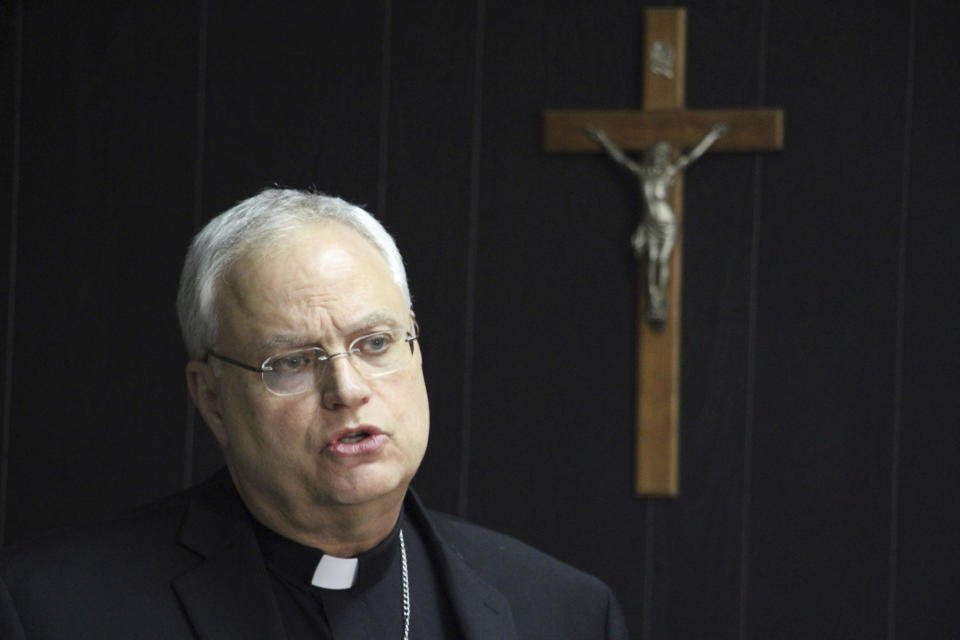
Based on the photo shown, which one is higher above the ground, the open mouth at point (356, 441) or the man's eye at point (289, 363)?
the man's eye at point (289, 363)

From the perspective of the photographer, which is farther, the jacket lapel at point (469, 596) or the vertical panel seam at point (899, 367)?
the vertical panel seam at point (899, 367)

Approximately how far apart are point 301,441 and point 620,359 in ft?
6.39

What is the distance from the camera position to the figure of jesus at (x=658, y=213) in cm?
338

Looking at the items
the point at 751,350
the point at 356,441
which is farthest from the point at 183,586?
the point at 751,350

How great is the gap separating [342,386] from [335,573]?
1.01ft

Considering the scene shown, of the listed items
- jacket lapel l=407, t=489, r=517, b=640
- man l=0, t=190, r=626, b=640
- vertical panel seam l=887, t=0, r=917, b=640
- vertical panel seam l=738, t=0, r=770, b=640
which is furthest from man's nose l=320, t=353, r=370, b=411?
vertical panel seam l=887, t=0, r=917, b=640

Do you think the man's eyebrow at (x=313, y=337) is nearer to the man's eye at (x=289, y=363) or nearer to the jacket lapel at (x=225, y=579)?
the man's eye at (x=289, y=363)

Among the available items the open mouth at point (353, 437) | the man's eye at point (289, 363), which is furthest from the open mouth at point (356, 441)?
the man's eye at point (289, 363)

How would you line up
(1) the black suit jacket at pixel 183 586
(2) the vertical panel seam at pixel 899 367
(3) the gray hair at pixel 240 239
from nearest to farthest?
(1) the black suit jacket at pixel 183 586 < (3) the gray hair at pixel 240 239 < (2) the vertical panel seam at pixel 899 367

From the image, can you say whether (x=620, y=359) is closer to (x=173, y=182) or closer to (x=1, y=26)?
(x=173, y=182)

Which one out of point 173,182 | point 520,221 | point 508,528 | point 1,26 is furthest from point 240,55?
point 508,528

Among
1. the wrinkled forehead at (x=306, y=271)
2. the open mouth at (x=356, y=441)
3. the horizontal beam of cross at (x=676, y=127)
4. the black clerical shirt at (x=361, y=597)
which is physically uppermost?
the horizontal beam of cross at (x=676, y=127)

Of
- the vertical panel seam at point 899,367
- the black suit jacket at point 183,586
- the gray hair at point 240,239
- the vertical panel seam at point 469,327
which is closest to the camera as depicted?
the black suit jacket at point 183,586

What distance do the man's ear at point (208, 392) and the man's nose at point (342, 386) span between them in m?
0.18
